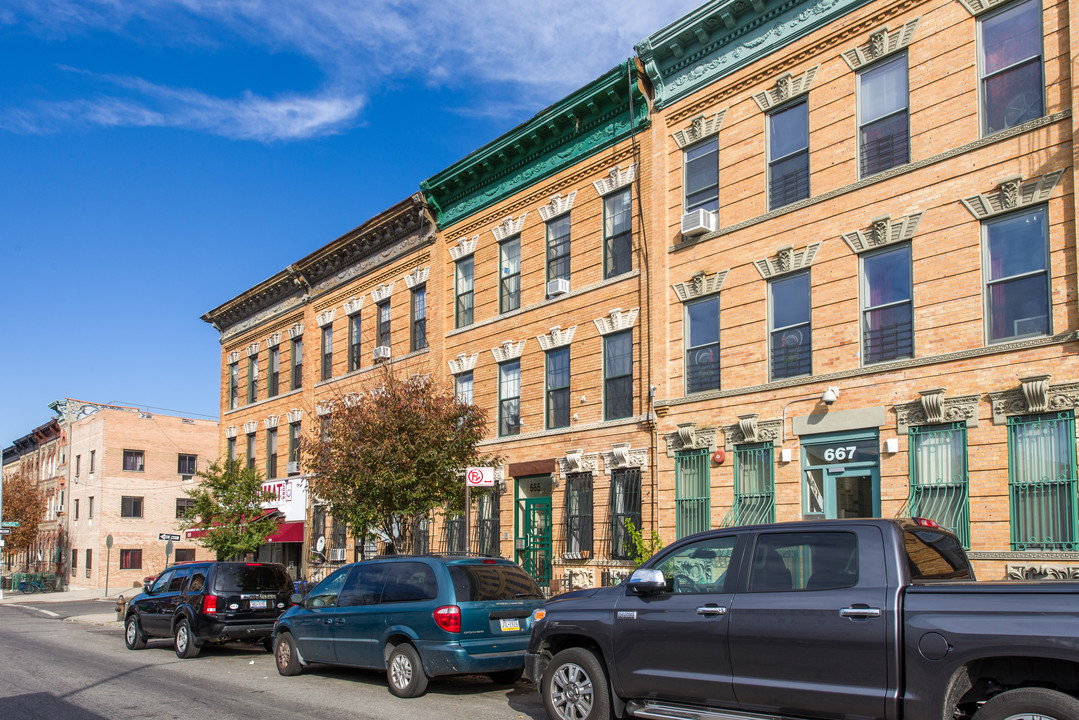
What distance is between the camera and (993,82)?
14.0m

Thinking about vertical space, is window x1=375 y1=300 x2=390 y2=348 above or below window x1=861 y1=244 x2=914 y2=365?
above

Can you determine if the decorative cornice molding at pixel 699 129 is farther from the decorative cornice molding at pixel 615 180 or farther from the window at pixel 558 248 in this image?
the window at pixel 558 248

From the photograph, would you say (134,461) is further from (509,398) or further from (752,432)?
(752,432)

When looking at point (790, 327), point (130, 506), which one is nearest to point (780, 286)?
point (790, 327)

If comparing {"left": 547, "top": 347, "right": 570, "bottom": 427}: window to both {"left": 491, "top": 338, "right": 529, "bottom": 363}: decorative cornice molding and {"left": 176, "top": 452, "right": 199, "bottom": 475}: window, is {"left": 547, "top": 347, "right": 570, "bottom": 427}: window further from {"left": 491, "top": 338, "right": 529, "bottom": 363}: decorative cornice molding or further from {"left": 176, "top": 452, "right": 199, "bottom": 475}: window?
{"left": 176, "top": 452, "right": 199, "bottom": 475}: window

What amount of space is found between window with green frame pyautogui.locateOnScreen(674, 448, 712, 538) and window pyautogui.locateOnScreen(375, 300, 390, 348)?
39.4ft

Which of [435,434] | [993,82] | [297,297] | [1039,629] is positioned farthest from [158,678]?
[297,297]

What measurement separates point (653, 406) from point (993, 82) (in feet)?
26.6

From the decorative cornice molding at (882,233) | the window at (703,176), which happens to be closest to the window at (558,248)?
the window at (703,176)

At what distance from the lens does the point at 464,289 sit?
Answer: 24.5 m

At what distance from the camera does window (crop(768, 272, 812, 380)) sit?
16078mm

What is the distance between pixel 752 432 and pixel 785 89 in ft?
20.3

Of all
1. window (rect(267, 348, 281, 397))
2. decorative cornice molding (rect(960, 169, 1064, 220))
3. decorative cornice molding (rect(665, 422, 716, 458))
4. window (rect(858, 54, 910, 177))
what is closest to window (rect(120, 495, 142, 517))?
window (rect(267, 348, 281, 397))

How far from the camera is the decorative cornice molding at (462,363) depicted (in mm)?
23547
